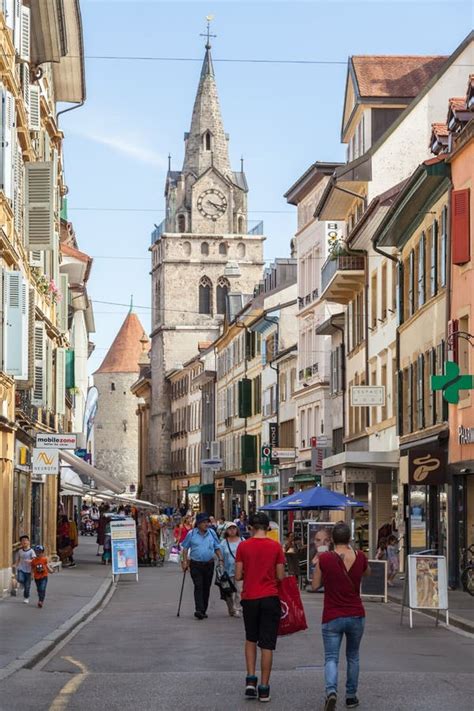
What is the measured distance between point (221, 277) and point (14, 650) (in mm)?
116625

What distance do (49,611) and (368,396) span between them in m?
19.0

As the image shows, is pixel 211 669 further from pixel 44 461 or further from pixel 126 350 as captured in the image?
pixel 126 350

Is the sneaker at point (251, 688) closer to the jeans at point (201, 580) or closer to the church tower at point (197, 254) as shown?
the jeans at point (201, 580)

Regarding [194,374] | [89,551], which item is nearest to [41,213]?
[89,551]

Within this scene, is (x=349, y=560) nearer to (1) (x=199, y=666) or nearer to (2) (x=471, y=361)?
(1) (x=199, y=666)

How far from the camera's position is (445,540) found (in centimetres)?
3475

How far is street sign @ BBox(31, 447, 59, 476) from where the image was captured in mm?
34728

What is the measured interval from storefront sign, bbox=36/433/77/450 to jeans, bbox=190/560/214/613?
9321 millimetres

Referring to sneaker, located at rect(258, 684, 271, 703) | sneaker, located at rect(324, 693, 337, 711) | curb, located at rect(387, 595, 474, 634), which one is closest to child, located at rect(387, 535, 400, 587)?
curb, located at rect(387, 595, 474, 634)

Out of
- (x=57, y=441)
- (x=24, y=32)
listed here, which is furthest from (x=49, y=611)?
(x=24, y=32)

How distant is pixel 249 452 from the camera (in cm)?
8775

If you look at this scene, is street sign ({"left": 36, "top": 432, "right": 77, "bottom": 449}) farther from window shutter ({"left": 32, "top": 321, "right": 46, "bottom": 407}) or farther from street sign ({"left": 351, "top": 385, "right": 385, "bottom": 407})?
street sign ({"left": 351, "top": 385, "right": 385, "bottom": 407})

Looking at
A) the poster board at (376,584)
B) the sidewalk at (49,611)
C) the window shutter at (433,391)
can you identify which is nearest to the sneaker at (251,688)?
the sidewalk at (49,611)

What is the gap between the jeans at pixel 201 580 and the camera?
25453mm
